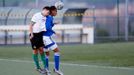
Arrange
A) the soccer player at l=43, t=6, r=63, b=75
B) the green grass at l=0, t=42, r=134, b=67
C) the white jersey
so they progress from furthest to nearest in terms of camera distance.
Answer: the green grass at l=0, t=42, r=134, b=67, the white jersey, the soccer player at l=43, t=6, r=63, b=75

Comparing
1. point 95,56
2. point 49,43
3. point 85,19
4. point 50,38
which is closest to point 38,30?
point 50,38

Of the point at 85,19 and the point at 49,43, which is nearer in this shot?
the point at 49,43

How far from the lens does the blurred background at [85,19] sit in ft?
111

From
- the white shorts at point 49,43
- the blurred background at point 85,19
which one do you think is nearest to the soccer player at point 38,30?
the white shorts at point 49,43

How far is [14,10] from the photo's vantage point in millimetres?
33281

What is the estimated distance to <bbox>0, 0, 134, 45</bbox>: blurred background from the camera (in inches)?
1335

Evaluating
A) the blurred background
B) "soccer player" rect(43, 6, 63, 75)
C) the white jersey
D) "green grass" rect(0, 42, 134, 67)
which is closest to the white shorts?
"soccer player" rect(43, 6, 63, 75)

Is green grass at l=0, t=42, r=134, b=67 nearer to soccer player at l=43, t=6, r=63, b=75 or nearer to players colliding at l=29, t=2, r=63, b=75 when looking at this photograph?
players colliding at l=29, t=2, r=63, b=75

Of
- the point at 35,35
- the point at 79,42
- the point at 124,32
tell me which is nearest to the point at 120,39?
the point at 124,32

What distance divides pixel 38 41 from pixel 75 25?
23.1 m

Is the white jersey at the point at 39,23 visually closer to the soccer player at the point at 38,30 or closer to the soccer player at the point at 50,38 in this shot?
the soccer player at the point at 38,30

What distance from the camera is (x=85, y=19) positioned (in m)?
36.2

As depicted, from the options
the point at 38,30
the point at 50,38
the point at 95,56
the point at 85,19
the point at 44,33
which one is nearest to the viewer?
the point at 50,38

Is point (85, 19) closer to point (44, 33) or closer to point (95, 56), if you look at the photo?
point (95, 56)
